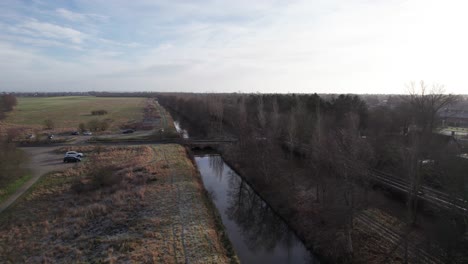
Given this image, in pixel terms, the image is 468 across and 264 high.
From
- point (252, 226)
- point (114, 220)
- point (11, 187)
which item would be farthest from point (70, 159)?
point (252, 226)

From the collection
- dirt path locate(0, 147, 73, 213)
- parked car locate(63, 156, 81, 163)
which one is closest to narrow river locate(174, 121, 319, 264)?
parked car locate(63, 156, 81, 163)

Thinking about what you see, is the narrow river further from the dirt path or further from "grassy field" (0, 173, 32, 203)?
"grassy field" (0, 173, 32, 203)

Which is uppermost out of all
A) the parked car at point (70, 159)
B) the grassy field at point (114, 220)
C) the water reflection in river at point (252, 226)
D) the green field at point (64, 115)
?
the green field at point (64, 115)

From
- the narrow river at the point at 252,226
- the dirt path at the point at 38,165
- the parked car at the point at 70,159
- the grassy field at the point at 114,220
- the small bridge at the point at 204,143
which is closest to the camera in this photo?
the grassy field at the point at 114,220

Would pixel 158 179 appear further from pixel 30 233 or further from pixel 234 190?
pixel 30 233

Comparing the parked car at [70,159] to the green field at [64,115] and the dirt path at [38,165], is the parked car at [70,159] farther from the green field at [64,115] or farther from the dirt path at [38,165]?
the green field at [64,115]

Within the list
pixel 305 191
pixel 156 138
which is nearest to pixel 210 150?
pixel 156 138

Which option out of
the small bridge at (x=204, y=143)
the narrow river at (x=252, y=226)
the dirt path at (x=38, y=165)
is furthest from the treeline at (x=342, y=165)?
the dirt path at (x=38, y=165)
